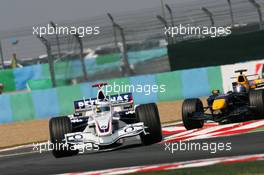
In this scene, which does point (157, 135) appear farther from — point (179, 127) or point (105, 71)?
point (105, 71)

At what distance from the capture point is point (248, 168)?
10320 millimetres

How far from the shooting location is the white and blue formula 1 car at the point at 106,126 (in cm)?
1452

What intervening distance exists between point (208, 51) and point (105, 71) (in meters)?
4.96

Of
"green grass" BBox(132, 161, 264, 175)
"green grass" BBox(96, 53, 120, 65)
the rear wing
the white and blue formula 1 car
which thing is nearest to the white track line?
"green grass" BBox(132, 161, 264, 175)

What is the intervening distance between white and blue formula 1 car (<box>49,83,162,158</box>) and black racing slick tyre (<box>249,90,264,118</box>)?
230 centimetres

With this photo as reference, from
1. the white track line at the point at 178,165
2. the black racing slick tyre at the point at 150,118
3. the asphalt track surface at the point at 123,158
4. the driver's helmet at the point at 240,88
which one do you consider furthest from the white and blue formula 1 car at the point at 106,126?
the driver's helmet at the point at 240,88

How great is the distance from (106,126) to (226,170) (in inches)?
175

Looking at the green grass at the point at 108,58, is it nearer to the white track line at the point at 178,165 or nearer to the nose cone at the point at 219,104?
the nose cone at the point at 219,104

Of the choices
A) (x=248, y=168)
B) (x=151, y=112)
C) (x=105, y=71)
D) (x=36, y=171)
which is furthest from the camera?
(x=105, y=71)

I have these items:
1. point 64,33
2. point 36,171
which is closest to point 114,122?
point 36,171

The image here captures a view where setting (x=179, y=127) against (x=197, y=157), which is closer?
(x=197, y=157)

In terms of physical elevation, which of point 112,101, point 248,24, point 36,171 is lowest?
point 36,171

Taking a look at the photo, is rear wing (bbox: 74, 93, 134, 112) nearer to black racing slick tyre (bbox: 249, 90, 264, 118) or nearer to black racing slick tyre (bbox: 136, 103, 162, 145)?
black racing slick tyre (bbox: 136, 103, 162, 145)

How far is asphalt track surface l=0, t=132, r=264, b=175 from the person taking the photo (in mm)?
12703
